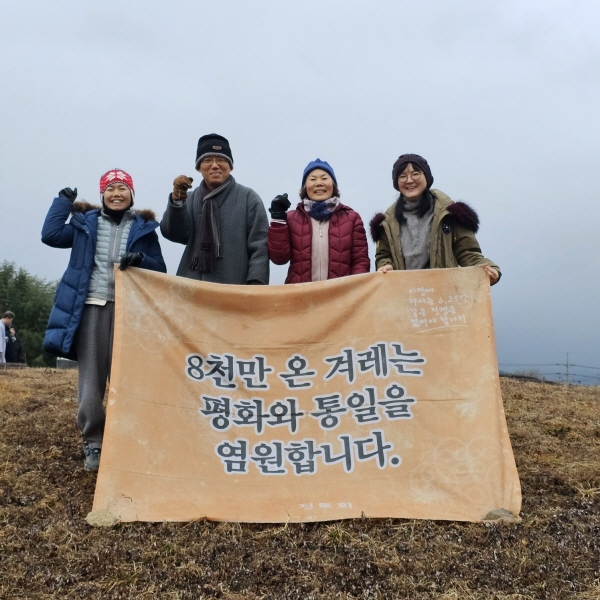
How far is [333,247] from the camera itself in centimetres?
418

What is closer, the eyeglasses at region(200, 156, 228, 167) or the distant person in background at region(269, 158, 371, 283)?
the distant person in background at region(269, 158, 371, 283)

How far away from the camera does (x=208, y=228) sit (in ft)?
13.8

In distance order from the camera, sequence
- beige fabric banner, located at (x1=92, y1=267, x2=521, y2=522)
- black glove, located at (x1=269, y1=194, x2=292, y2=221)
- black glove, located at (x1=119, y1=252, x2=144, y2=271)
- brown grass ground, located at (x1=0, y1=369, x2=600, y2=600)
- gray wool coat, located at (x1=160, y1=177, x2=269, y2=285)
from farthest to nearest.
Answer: gray wool coat, located at (x1=160, y1=177, x2=269, y2=285)
black glove, located at (x1=269, y1=194, x2=292, y2=221)
black glove, located at (x1=119, y1=252, x2=144, y2=271)
beige fabric banner, located at (x1=92, y1=267, x2=521, y2=522)
brown grass ground, located at (x1=0, y1=369, x2=600, y2=600)

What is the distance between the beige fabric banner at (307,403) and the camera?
3.43m

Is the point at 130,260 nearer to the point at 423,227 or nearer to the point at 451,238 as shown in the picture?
the point at 423,227

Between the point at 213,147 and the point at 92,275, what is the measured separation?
124cm

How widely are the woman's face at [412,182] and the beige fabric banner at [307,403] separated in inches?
24.3

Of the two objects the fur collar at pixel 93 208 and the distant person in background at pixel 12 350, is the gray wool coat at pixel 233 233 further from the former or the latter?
the distant person in background at pixel 12 350

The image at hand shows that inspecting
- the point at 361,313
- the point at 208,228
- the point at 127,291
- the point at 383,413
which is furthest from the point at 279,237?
the point at 383,413

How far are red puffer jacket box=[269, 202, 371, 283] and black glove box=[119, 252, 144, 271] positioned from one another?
2.94 feet

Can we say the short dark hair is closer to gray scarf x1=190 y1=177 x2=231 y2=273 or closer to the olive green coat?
the olive green coat

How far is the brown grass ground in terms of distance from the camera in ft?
8.78

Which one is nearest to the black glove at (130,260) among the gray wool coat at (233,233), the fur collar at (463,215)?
the gray wool coat at (233,233)

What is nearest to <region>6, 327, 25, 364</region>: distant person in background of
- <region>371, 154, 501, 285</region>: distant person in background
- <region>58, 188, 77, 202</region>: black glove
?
<region>58, 188, 77, 202</region>: black glove
